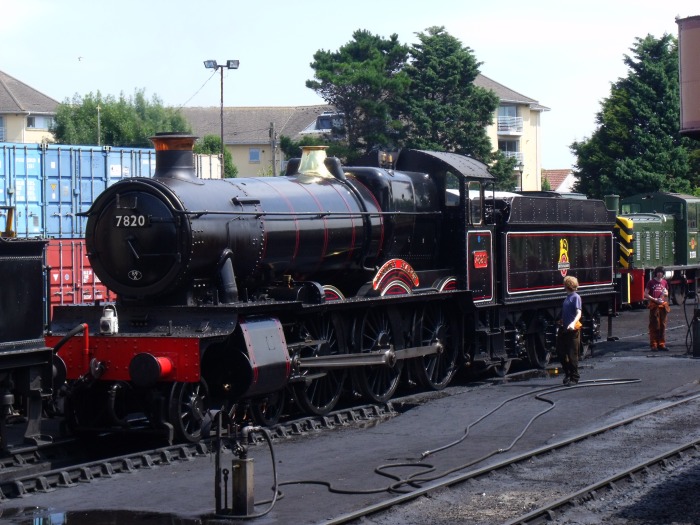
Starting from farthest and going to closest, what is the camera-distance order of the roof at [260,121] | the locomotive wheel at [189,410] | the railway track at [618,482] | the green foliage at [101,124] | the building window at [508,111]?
the roof at [260,121], the building window at [508,111], the green foliage at [101,124], the locomotive wheel at [189,410], the railway track at [618,482]

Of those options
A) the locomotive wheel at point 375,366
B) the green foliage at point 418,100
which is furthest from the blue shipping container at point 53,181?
the green foliage at point 418,100

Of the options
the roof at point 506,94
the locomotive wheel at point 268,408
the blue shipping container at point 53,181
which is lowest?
the locomotive wheel at point 268,408

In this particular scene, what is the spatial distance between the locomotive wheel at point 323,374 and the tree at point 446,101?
112 ft

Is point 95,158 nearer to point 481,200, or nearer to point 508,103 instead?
point 481,200

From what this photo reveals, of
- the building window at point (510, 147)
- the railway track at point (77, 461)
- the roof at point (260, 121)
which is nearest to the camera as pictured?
the railway track at point (77, 461)

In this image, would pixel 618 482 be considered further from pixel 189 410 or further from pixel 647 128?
pixel 647 128

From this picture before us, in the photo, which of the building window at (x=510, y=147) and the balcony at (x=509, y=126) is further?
the building window at (x=510, y=147)

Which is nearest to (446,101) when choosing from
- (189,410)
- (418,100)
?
(418,100)

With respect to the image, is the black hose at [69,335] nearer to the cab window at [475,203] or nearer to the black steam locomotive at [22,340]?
the black steam locomotive at [22,340]

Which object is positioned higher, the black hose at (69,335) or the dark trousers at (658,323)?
the black hose at (69,335)

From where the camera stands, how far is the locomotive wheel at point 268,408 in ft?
41.3

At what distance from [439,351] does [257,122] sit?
67751 millimetres

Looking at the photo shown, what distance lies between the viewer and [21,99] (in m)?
74.9

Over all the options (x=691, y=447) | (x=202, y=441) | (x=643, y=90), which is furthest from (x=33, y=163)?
(x=643, y=90)
